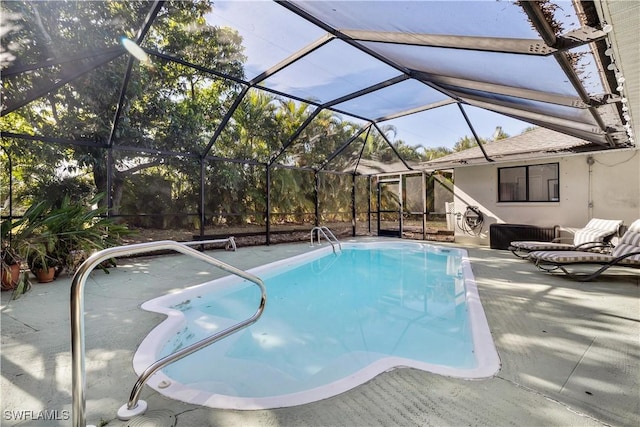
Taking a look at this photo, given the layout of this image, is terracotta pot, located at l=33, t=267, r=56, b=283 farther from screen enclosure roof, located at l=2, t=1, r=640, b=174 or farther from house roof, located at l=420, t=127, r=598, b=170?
house roof, located at l=420, t=127, r=598, b=170

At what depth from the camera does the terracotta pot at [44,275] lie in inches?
191

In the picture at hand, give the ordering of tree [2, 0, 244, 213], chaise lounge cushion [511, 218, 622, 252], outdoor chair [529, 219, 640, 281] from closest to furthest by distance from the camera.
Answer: outdoor chair [529, 219, 640, 281] < tree [2, 0, 244, 213] < chaise lounge cushion [511, 218, 622, 252]

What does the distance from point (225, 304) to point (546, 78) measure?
5.08 meters

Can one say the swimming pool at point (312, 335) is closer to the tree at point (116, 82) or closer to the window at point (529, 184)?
the window at point (529, 184)

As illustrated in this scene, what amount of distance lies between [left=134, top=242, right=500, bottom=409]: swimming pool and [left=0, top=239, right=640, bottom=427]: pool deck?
0.14 metres

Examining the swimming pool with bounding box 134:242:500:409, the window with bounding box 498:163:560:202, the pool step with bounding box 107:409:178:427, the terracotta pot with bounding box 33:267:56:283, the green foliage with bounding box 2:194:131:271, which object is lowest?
the swimming pool with bounding box 134:242:500:409

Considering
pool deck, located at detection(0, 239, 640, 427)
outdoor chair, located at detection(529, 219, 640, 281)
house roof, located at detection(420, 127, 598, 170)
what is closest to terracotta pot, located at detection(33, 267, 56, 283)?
pool deck, located at detection(0, 239, 640, 427)

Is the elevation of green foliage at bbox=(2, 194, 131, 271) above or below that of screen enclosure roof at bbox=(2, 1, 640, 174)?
below

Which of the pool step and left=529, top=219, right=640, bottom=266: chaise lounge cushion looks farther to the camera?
left=529, top=219, right=640, bottom=266: chaise lounge cushion

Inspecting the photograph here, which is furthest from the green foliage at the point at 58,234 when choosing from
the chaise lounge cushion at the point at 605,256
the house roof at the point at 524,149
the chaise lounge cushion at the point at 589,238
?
the house roof at the point at 524,149

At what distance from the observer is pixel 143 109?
855 cm

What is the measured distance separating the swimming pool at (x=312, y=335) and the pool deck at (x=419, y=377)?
138mm

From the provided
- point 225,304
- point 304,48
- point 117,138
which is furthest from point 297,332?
point 117,138

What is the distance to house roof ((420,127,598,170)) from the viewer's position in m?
7.73
